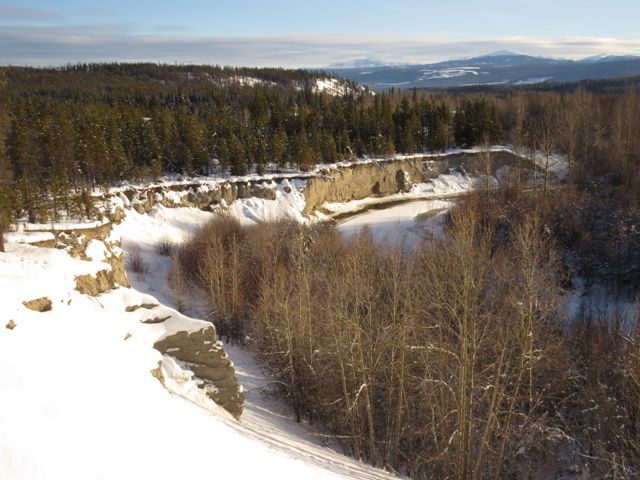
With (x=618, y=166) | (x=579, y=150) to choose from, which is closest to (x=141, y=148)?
(x=618, y=166)

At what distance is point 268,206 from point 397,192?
20.7 m

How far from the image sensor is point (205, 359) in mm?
15352

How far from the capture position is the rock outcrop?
1518 cm

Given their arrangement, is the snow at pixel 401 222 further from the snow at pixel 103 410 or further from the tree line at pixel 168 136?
the snow at pixel 103 410


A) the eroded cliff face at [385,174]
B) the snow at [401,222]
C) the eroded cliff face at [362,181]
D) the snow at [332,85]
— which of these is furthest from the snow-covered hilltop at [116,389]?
the snow at [332,85]

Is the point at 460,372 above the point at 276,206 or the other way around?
above

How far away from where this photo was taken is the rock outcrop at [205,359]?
15180mm

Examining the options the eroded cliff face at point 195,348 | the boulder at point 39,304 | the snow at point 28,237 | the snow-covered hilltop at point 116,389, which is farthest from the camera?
the snow at point 28,237

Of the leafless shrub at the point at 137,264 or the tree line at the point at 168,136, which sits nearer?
the leafless shrub at the point at 137,264

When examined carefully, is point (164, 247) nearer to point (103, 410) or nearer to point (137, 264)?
point (137, 264)

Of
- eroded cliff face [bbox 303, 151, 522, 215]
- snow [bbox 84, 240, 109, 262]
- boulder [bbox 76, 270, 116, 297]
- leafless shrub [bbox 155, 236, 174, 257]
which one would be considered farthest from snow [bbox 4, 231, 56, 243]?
eroded cliff face [bbox 303, 151, 522, 215]

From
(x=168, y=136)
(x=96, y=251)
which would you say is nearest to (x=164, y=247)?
(x=96, y=251)

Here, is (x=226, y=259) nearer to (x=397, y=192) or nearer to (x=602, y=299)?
(x=602, y=299)

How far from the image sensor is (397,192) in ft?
212
